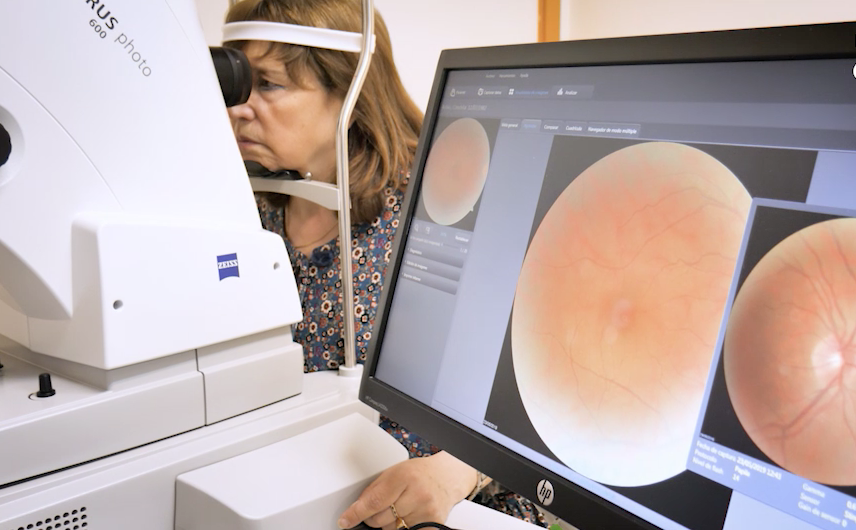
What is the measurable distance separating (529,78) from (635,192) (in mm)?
141

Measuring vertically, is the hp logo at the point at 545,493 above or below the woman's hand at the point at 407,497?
above

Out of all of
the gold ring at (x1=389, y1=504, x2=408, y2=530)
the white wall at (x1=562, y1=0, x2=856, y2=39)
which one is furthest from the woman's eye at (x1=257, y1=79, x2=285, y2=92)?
the white wall at (x1=562, y1=0, x2=856, y2=39)

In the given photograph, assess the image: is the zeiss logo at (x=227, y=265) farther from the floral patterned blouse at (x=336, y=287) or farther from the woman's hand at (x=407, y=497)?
the floral patterned blouse at (x=336, y=287)

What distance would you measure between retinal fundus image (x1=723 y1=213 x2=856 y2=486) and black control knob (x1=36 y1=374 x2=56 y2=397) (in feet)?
1.85

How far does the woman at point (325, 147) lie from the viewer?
3.65 ft

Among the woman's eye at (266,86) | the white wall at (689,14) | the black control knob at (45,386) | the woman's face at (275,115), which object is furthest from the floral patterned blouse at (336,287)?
the white wall at (689,14)

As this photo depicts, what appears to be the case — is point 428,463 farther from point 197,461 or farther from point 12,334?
point 12,334

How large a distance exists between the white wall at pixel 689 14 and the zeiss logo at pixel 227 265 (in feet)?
7.44

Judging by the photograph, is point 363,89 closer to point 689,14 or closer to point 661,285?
point 661,285

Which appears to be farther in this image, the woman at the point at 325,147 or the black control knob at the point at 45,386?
the woman at the point at 325,147

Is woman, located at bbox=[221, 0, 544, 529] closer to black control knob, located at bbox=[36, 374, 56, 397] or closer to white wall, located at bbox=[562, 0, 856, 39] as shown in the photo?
black control knob, located at bbox=[36, 374, 56, 397]

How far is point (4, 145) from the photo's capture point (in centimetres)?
52

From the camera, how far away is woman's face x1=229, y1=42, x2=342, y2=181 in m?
1.11

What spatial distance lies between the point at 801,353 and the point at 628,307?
0.10m
